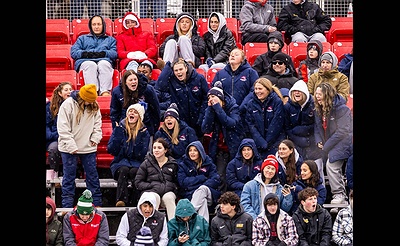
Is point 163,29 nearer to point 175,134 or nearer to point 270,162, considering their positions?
point 175,134

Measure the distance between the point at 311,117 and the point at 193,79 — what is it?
147 centimetres

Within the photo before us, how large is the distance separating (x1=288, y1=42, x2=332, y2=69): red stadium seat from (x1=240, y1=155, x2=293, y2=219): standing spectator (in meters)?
3.08

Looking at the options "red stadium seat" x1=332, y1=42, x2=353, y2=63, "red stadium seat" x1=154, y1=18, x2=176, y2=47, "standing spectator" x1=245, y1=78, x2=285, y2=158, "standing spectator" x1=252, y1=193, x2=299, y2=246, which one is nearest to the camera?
"standing spectator" x1=252, y1=193, x2=299, y2=246

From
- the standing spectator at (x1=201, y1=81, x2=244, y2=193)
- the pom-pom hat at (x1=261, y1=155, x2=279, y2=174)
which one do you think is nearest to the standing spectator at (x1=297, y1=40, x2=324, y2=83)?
the standing spectator at (x1=201, y1=81, x2=244, y2=193)

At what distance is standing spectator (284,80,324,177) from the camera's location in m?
13.2

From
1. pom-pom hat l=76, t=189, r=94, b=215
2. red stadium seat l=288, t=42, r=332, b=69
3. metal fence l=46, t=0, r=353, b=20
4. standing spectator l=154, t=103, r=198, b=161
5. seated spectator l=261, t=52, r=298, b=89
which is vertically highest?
metal fence l=46, t=0, r=353, b=20

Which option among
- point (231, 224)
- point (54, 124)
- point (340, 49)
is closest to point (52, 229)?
point (54, 124)

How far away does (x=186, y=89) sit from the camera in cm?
1358

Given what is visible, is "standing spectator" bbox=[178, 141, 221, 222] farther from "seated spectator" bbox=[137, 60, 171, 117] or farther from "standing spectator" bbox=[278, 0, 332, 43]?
"standing spectator" bbox=[278, 0, 332, 43]

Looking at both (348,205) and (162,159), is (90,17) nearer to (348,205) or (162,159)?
(162,159)

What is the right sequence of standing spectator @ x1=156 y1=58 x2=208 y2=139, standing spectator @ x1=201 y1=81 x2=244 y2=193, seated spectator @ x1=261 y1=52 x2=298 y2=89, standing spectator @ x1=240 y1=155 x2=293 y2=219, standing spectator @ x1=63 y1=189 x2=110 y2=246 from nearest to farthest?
standing spectator @ x1=63 y1=189 x2=110 y2=246 < standing spectator @ x1=240 y1=155 x2=293 y2=219 < standing spectator @ x1=201 y1=81 x2=244 y2=193 < standing spectator @ x1=156 y1=58 x2=208 y2=139 < seated spectator @ x1=261 y1=52 x2=298 y2=89

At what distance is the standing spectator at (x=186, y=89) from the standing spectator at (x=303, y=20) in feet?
8.25

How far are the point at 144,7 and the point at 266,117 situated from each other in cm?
399

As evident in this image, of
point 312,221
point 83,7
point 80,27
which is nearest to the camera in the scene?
point 312,221
